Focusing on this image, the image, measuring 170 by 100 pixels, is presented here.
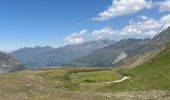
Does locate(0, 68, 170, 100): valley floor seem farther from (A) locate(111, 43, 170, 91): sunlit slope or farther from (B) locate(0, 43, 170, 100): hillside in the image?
(A) locate(111, 43, 170, 91): sunlit slope

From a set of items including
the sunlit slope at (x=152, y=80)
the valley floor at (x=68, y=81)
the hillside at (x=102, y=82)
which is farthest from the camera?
the sunlit slope at (x=152, y=80)

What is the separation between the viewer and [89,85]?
7594 cm

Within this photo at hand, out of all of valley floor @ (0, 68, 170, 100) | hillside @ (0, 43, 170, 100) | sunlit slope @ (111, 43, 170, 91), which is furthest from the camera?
sunlit slope @ (111, 43, 170, 91)

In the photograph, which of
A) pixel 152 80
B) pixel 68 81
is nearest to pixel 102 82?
pixel 68 81

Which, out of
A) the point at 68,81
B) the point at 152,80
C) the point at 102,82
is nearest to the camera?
the point at 152,80

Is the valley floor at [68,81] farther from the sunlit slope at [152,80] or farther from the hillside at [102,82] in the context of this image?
the sunlit slope at [152,80]

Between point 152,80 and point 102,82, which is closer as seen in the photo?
point 152,80

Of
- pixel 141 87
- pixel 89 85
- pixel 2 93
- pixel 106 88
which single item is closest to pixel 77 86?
pixel 89 85

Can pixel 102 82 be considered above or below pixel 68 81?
below

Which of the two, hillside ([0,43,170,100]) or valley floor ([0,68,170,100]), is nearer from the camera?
hillside ([0,43,170,100])

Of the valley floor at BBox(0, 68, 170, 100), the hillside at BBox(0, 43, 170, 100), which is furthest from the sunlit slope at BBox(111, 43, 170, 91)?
the valley floor at BBox(0, 68, 170, 100)

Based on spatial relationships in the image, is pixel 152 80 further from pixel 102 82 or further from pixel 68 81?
pixel 68 81

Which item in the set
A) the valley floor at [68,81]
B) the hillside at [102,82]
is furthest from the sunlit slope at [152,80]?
the valley floor at [68,81]

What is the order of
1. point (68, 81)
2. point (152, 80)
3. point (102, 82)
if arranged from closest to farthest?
point (152, 80), point (102, 82), point (68, 81)
